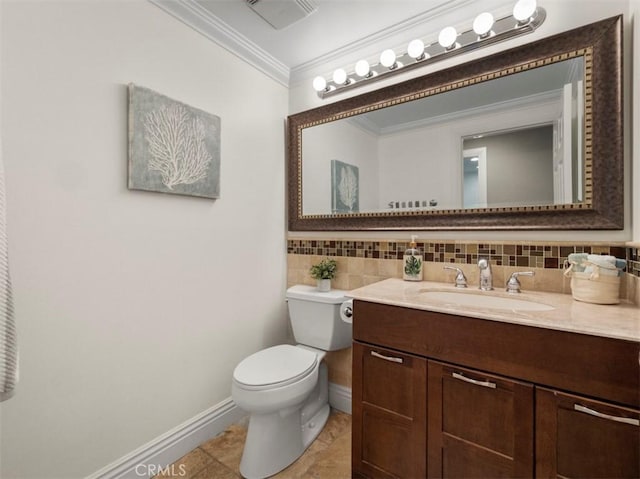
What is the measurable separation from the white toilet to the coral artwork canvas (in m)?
0.86

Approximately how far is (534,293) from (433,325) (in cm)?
57

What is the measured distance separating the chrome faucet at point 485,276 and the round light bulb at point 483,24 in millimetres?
1043

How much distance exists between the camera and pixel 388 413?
1.15 metres

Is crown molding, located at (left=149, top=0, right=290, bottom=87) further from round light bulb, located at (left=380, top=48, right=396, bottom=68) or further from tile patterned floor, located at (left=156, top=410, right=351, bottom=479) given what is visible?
tile patterned floor, located at (left=156, top=410, right=351, bottom=479)

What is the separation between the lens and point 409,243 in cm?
163

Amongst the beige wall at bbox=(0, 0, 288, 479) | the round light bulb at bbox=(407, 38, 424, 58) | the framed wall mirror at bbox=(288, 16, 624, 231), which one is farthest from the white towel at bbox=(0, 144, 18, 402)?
the round light bulb at bbox=(407, 38, 424, 58)

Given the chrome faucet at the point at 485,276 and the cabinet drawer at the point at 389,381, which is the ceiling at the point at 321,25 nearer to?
the chrome faucet at the point at 485,276

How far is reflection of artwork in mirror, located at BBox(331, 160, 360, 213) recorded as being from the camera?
6.01 feet

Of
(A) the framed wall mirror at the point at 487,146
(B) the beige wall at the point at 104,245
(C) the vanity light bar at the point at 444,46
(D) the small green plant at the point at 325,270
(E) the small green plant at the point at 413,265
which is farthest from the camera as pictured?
(D) the small green plant at the point at 325,270

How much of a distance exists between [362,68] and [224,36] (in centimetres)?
79

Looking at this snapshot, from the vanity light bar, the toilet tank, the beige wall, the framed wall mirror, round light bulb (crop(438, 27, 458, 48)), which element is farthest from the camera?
the toilet tank

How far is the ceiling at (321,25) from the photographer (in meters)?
1.46

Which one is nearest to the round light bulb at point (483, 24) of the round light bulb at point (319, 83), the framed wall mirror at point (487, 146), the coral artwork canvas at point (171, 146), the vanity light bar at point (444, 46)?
the vanity light bar at point (444, 46)

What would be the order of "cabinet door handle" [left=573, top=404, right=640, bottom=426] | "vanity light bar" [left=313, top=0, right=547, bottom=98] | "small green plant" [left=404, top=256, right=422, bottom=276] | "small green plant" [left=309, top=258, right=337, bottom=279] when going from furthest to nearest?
"small green plant" [left=309, top=258, right=337, bottom=279] → "small green plant" [left=404, top=256, right=422, bottom=276] → "vanity light bar" [left=313, top=0, right=547, bottom=98] → "cabinet door handle" [left=573, top=404, right=640, bottom=426]
